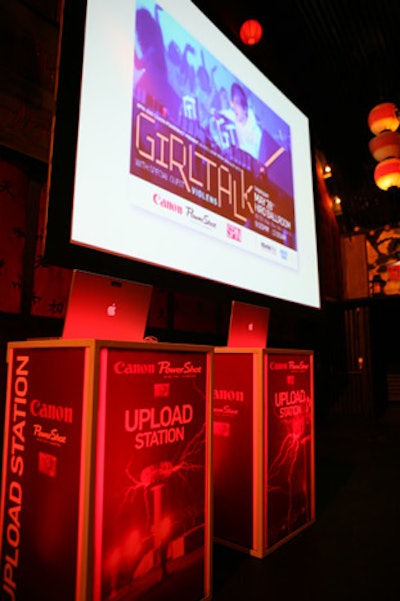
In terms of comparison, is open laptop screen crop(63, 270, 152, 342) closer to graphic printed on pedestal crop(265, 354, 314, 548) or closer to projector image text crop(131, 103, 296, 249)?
projector image text crop(131, 103, 296, 249)

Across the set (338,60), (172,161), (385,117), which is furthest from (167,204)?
(338,60)

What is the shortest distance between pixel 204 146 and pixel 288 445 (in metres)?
0.89

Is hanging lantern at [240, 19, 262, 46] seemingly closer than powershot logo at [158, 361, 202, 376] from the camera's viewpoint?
Result: No

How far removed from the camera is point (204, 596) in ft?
2.49

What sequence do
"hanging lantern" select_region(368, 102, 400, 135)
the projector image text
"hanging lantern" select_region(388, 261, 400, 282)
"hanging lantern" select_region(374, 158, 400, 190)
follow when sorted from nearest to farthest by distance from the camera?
the projector image text → "hanging lantern" select_region(368, 102, 400, 135) → "hanging lantern" select_region(374, 158, 400, 190) → "hanging lantern" select_region(388, 261, 400, 282)

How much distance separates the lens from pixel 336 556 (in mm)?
929

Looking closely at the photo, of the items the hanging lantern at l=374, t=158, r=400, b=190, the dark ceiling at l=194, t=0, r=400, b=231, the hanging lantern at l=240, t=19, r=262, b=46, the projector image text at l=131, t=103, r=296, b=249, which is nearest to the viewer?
the projector image text at l=131, t=103, r=296, b=249

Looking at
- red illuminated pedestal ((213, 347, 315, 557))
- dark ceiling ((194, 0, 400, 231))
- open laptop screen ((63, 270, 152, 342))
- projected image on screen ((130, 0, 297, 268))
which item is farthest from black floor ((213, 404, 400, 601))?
dark ceiling ((194, 0, 400, 231))

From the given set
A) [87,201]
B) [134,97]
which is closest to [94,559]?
[87,201]

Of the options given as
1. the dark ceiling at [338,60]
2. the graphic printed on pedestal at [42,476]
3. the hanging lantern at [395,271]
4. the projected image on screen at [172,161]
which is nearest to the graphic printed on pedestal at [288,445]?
the projected image on screen at [172,161]

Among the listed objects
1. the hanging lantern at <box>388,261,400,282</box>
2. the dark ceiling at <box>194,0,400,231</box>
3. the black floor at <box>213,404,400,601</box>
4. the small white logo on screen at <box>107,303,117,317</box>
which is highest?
the dark ceiling at <box>194,0,400,231</box>

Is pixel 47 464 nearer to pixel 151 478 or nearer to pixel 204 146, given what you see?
pixel 151 478

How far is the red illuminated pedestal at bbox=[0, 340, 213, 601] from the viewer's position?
0.60 metres

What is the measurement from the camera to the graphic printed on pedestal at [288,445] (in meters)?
1.00
